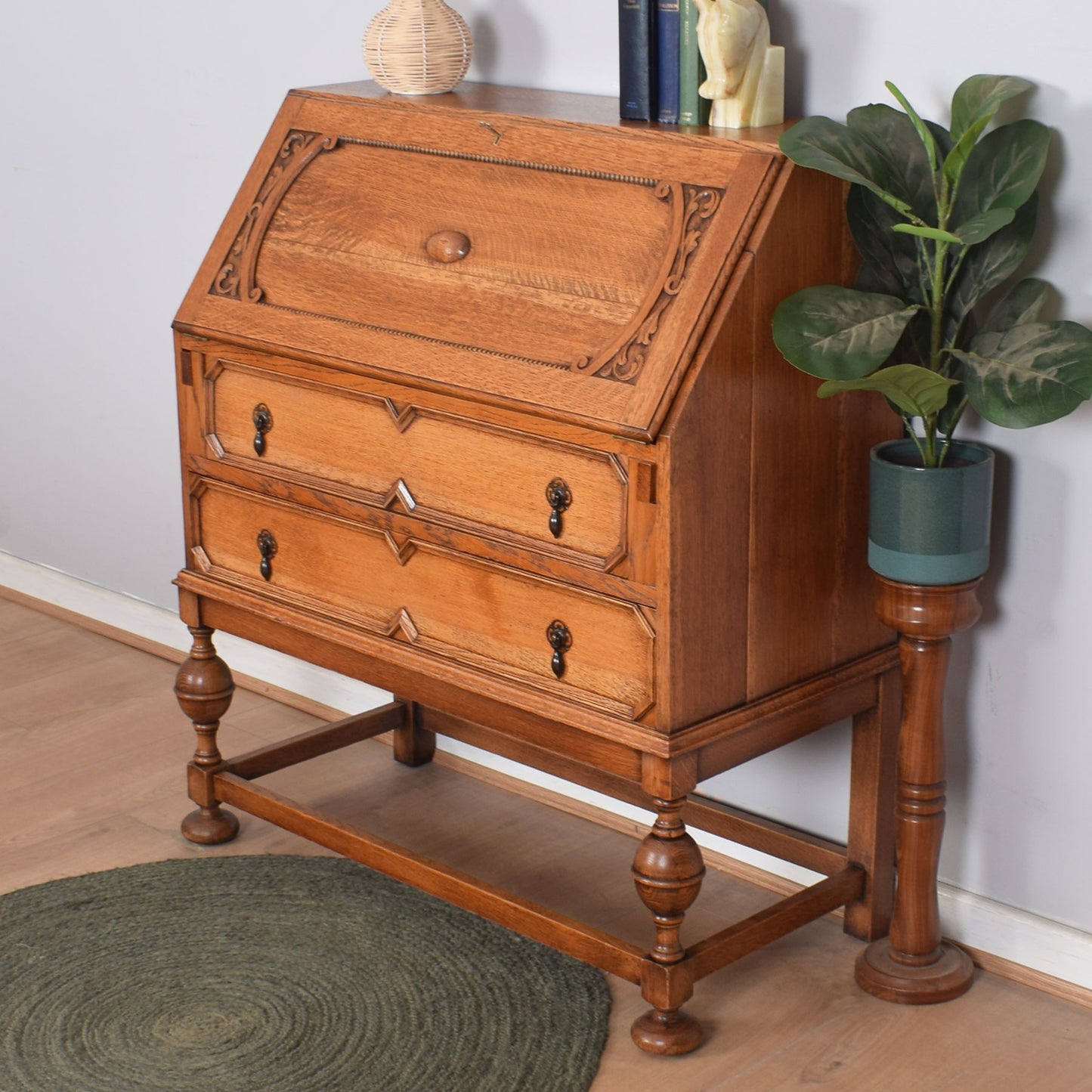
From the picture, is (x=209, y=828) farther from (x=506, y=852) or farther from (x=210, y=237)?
(x=210, y=237)

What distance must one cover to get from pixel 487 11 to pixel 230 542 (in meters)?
1.00

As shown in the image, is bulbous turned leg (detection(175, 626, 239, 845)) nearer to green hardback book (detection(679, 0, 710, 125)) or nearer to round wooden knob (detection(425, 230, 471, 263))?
round wooden knob (detection(425, 230, 471, 263))

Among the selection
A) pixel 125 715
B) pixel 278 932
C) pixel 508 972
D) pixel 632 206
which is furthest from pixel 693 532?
pixel 125 715

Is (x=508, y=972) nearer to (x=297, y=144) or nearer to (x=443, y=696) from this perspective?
(x=443, y=696)

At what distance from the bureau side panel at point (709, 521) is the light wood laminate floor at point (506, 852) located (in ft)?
1.74

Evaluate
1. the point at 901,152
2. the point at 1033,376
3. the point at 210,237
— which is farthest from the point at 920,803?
the point at 210,237

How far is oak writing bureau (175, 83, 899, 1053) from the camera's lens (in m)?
2.09

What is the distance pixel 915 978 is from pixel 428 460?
1.04 m

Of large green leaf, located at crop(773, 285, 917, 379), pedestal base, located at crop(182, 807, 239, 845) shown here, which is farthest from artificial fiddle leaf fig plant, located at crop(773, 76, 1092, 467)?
pedestal base, located at crop(182, 807, 239, 845)

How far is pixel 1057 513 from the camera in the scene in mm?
2291

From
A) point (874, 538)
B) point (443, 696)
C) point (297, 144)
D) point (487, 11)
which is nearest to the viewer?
point (874, 538)

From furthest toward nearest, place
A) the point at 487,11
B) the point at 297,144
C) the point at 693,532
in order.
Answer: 1. the point at 487,11
2. the point at 297,144
3. the point at 693,532

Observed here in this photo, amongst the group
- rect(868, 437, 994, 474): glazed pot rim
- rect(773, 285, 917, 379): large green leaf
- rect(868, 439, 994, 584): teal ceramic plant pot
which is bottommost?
rect(868, 439, 994, 584): teal ceramic plant pot

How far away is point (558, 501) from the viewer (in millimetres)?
2164
